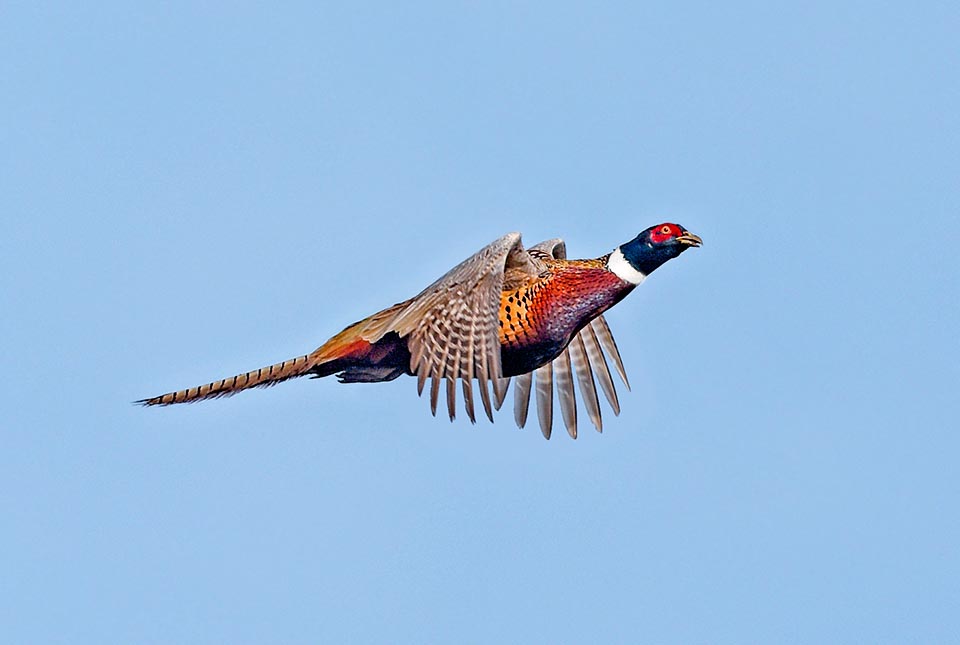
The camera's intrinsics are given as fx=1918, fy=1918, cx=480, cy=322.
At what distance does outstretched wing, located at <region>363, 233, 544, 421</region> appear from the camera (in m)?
17.7

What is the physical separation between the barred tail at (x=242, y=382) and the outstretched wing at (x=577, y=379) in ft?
10.5

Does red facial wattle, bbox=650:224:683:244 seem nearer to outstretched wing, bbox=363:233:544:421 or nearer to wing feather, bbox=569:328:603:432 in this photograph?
outstretched wing, bbox=363:233:544:421

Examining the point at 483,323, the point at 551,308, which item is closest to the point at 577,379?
the point at 551,308

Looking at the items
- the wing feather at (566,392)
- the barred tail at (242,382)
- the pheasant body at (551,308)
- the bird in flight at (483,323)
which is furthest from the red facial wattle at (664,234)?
the barred tail at (242,382)

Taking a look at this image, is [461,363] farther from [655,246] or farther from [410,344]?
[655,246]

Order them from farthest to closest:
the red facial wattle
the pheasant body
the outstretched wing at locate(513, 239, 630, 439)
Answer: the outstretched wing at locate(513, 239, 630, 439), the red facial wattle, the pheasant body

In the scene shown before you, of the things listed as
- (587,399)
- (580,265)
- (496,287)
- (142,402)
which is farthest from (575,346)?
(142,402)

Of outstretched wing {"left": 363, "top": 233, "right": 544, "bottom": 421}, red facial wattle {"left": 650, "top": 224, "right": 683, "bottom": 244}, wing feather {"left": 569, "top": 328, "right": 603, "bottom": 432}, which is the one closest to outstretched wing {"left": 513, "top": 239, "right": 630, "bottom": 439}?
wing feather {"left": 569, "top": 328, "right": 603, "bottom": 432}

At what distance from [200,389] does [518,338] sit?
3111 millimetres

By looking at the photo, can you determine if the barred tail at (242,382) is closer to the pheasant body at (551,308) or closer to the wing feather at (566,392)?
the pheasant body at (551,308)

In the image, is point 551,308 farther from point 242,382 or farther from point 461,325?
point 242,382

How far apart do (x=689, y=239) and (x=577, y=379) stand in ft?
9.75

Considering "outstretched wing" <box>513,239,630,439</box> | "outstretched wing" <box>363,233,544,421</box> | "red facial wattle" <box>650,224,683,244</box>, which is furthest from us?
"outstretched wing" <box>513,239,630,439</box>

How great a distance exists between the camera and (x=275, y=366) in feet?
61.5
